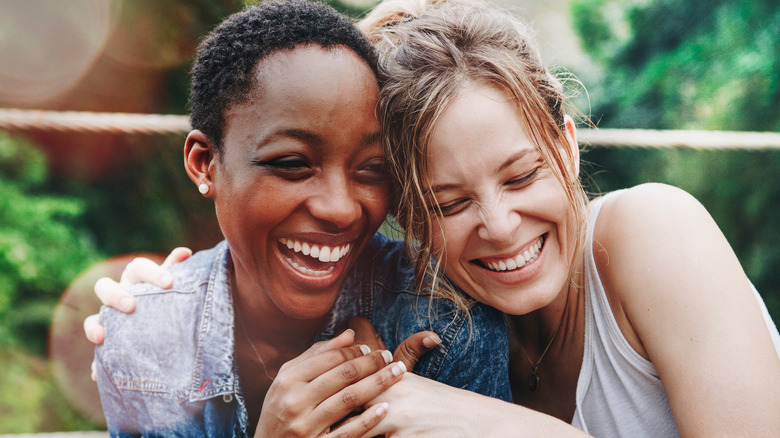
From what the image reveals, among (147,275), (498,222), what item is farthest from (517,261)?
(147,275)

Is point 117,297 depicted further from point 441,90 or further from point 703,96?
point 703,96

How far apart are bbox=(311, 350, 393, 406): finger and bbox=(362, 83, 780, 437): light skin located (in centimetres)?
9

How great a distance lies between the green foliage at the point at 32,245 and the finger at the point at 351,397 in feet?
8.61

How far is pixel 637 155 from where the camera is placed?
4.68 metres

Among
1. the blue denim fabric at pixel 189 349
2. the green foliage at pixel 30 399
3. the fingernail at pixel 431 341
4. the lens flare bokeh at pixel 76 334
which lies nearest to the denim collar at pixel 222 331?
the blue denim fabric at pixel 189 349

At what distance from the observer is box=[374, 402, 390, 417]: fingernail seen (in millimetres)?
1287

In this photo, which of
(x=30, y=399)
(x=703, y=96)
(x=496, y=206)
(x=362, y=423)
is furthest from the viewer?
(x=703, y=96)

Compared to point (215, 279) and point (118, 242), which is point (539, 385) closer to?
point (215, 279)

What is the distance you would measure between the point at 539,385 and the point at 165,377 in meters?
1.12

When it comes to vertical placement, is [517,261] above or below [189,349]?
above

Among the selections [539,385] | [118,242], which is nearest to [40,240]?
[118,242]

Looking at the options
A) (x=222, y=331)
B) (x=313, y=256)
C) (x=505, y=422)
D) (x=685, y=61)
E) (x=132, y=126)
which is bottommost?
(x=505, y=422)

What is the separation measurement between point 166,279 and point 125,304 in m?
0.13

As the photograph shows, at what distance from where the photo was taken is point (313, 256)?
4.84 ft
